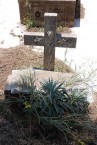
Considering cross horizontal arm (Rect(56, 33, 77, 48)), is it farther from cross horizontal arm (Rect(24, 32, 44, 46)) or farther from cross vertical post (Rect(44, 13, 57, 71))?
cross horizontal arm (Rect(24, 32, 44, 46))

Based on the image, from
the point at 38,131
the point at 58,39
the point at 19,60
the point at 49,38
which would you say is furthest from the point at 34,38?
the point at 38,131

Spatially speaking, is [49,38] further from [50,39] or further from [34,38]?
[34,38]

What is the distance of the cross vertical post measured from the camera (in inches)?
141

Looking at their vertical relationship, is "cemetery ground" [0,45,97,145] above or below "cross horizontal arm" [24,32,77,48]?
below

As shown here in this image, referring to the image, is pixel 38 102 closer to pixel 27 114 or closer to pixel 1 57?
pixel 27 114

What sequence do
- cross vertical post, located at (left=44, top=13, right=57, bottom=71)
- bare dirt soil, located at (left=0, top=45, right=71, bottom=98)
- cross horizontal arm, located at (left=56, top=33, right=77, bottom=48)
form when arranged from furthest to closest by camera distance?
bare dirt soil, located at (left=0, top=45, right=71, bottom=98)
cross horizontal arm, located at (left=56, top=33, right=77, bottom=48)
cross vertical post, located at (left=44, top=13, right=57, bottom=71)

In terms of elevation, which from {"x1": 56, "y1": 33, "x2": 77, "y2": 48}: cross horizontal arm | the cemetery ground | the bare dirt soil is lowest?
the cemetery ground

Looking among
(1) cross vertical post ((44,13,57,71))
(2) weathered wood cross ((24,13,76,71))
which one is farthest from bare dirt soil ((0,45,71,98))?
(2) weathered wood cross ((24,13,76,71))

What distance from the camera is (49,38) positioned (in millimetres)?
3744

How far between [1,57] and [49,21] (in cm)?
128

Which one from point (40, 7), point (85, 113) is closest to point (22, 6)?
point (40, 7)

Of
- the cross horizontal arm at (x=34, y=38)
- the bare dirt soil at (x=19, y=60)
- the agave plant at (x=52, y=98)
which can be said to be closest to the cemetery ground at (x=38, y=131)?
the agave plant at (x=52, y=98)

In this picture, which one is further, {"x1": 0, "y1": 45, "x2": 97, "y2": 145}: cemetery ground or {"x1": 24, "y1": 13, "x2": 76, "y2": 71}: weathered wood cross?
{"x1": 24, "y1": 13, "x2": 76, "y2": 71}: weathered wood cross

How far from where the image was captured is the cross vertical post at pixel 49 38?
11.8 feet
